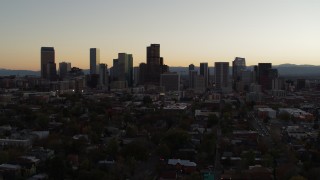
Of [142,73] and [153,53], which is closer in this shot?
[153,53]

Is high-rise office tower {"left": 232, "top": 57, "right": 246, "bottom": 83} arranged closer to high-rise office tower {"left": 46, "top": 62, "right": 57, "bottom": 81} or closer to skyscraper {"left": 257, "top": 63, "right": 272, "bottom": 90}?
skyscraper {"left": 257, "top": 63, "right": 272, "bottom": 90}

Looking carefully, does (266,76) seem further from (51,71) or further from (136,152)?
(136,152)

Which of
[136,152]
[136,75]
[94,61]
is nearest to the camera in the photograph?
[136,152]

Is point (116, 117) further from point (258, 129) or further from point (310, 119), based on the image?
point (310, 119)

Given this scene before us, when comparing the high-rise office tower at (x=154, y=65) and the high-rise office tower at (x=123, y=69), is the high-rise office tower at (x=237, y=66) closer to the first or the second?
the high-rise office tower at (x=154, y=65)

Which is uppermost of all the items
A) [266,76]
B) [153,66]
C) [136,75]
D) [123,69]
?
Answer: [153,66]

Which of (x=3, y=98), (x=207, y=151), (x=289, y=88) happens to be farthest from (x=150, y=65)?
(x=207, y=151)

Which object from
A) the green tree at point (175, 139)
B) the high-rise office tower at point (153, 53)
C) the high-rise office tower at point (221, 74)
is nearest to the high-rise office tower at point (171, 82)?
the high-rise office tower at point (153, 53)

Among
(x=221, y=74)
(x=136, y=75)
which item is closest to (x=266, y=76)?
(x=221, y=74)
